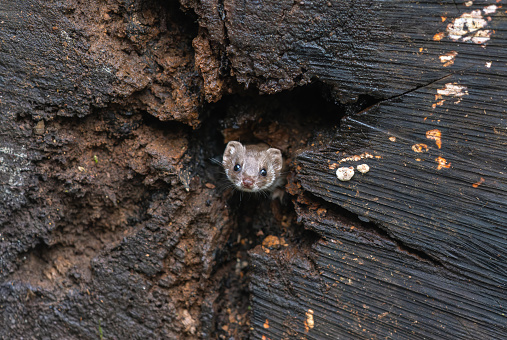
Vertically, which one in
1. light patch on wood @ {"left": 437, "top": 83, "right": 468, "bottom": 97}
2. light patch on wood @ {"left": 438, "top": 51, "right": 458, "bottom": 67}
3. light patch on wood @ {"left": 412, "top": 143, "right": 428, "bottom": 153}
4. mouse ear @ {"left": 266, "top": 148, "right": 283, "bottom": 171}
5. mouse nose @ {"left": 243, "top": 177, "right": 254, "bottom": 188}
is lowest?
mouse nose @ {"left": 243, "top": 177, "right": 254, "bottom": 188}

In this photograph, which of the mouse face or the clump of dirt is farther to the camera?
the mouse face

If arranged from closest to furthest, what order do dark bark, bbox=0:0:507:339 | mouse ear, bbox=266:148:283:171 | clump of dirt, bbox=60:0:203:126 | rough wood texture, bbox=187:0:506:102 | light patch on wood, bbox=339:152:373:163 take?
rough wood texture, bbox=187:0:506:102, dark bark, bbox=0:0:507:339, light patch on wood, bbox=339:152:373:163, clump of dirt, bbox=60:0:203:126, mouse ear, bbox=266:148:283:171

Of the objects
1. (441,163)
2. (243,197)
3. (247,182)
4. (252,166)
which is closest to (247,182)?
(247,182)

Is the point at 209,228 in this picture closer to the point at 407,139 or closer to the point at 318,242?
the point at 318,242

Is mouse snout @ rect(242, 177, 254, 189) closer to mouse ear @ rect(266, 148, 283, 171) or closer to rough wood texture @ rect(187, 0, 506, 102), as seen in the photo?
mouse ear @ rect(266, 148, 283, 171)

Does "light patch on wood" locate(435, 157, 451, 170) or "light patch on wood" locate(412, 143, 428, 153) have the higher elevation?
"light patch on wood" locate(412, 143, 428, 153)

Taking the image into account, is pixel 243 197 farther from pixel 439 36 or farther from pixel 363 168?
pixel 439 36

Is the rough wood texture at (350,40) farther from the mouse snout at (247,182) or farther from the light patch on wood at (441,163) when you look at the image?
the mouse snout at (247,182)

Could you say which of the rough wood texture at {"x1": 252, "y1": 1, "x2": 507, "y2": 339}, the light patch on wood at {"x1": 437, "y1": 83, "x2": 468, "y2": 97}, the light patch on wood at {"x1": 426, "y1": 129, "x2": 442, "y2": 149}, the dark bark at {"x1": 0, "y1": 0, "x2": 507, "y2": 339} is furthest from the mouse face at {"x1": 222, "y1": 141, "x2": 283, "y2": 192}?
the light patch on wood at {"x1": 437, "y1": 83, "x2": 468, "y2": 97}
